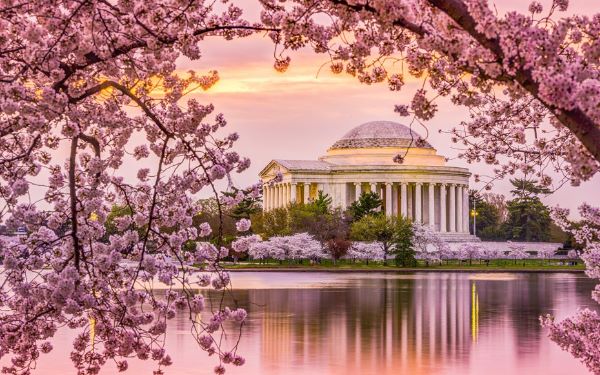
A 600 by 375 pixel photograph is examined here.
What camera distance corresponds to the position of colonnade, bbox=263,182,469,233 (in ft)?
440

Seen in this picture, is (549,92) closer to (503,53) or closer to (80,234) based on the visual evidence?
(503,53)

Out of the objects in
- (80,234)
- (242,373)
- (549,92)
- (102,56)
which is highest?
(102,56)

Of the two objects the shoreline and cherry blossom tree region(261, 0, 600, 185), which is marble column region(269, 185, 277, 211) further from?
cherry blossom tree region(261, 0, 600, 185)

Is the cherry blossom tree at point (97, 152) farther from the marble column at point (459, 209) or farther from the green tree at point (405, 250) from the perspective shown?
the marble column at point (459, 209)

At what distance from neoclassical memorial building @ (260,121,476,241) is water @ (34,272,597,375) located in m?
90.0

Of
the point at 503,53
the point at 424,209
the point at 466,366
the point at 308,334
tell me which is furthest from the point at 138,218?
the point at 424,209

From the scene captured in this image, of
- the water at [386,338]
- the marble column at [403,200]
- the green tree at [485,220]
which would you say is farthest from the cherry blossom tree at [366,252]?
the green tree at [485,220]

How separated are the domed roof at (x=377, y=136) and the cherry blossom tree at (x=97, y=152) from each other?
126m

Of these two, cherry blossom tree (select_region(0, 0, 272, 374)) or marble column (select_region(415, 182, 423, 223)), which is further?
marble column (select_region(415, 182, 423, 223))

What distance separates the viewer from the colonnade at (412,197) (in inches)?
5281

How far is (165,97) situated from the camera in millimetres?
12992

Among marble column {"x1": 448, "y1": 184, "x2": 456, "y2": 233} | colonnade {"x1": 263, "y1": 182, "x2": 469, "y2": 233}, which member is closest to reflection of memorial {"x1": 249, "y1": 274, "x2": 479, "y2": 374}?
colonnade {"x1": 263, "y1": 182, "x2": 469, "y2": 233}

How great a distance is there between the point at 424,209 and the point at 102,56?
13076 cm

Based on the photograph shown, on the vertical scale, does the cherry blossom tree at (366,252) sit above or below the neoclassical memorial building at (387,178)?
below
